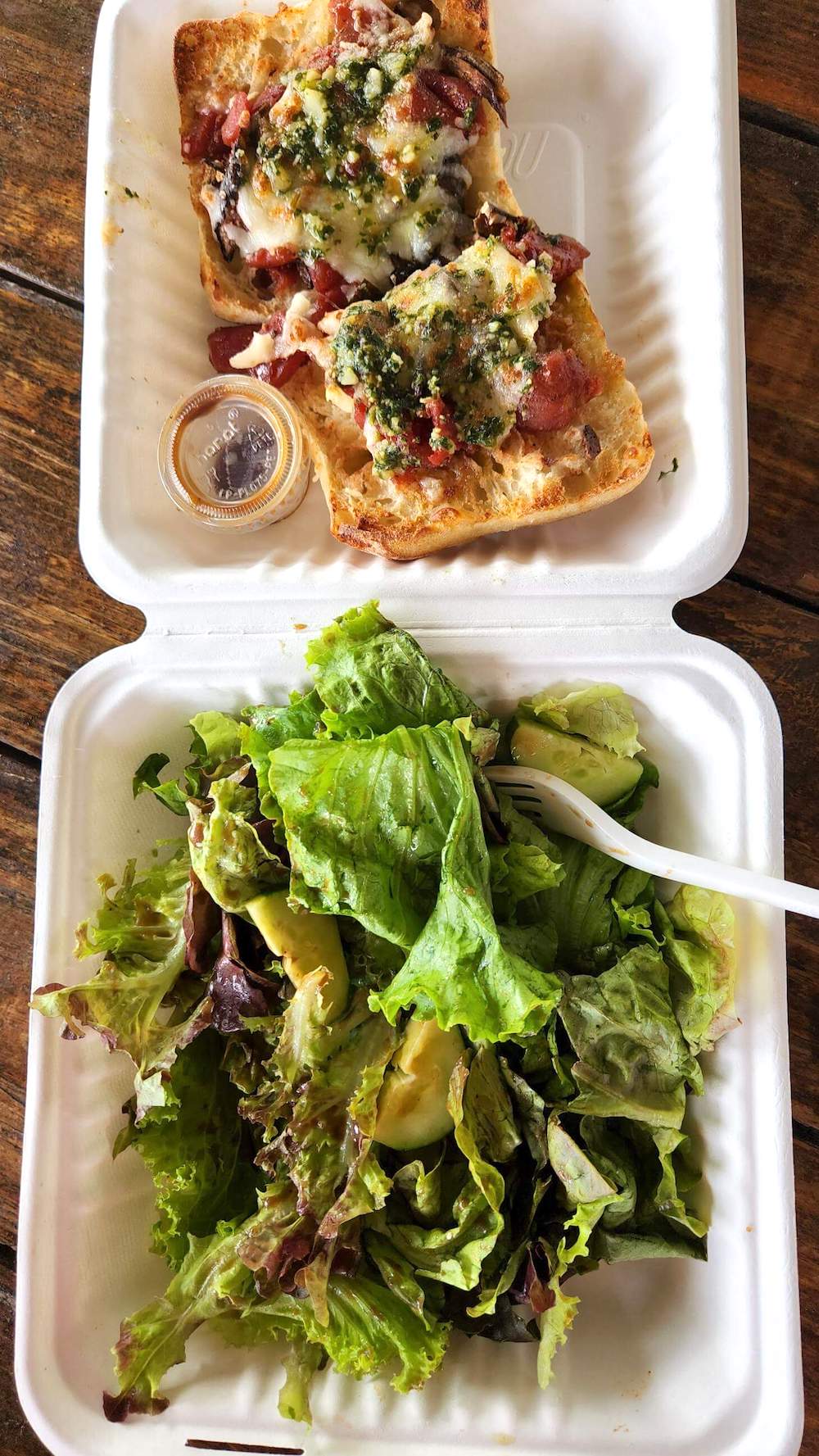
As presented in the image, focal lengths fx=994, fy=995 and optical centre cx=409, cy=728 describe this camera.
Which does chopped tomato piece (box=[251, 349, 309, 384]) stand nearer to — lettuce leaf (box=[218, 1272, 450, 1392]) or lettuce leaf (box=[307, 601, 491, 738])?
lettuce leaf (box=[307, 601, 491, 738])

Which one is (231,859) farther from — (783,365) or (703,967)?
(783,365)

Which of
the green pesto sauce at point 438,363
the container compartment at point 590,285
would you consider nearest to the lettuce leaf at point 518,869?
the container compartment at point 590,285

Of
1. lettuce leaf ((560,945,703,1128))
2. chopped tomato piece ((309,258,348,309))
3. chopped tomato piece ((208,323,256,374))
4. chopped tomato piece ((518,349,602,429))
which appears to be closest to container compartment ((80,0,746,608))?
chopped tomato piece ((208,323,256,374))

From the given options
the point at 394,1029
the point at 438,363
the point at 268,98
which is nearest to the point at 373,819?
the point at 394,1029

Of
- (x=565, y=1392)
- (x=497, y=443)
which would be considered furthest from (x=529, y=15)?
(x=565, y=1392)

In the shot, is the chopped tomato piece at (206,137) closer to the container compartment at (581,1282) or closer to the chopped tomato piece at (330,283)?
the chopped tomato piece at (330,283)

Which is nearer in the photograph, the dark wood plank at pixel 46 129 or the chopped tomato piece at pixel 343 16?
the chopped tomato piece at pixel 343 16
